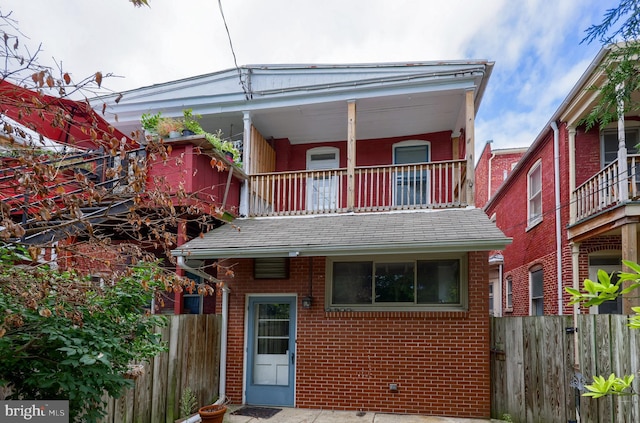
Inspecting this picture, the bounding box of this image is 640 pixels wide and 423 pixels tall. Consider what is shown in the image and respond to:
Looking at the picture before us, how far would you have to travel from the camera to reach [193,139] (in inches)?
281

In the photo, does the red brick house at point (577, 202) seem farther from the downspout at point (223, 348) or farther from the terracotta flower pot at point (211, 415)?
the downspout at point (223, 348)

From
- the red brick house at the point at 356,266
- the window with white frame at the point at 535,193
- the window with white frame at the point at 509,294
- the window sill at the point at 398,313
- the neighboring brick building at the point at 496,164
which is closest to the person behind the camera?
the red brick house at the point at 356,266

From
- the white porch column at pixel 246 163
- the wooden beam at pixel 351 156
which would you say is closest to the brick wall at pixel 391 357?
the wooden beam at pixel 351 156

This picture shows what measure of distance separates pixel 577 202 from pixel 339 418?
6737 millimetres

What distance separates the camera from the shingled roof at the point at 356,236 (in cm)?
576

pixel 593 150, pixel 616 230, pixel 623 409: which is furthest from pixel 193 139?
pixel 593 150

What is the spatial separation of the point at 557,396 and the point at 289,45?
9189mm

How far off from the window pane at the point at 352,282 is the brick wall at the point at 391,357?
253 mm

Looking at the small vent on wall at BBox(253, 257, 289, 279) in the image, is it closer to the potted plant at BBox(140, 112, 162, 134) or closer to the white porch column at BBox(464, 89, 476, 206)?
the potted plant at BBox(140, 112, 162, 134)

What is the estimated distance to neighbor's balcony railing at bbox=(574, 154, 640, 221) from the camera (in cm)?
728

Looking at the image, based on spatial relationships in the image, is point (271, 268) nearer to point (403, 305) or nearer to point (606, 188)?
point (403, 305)

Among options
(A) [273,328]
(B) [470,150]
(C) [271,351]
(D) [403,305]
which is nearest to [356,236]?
(D) [403,305]

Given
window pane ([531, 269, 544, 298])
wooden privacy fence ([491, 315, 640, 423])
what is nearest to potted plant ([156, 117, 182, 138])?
wooden privacy fence ([491, 315, 640, 423])

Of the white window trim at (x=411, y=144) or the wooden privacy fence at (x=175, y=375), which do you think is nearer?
the wooden privacy fence at (x=175, y=375)
